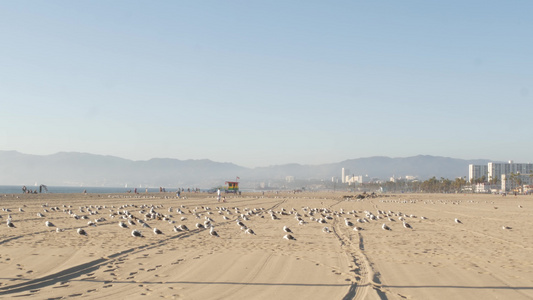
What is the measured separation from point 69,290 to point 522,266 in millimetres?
10890

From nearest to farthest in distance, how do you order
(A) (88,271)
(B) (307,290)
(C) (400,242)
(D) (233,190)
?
1. (B) (307,290)
2. (A) (88,271)
3. (C) (400,242)
4. (D) (233,190)

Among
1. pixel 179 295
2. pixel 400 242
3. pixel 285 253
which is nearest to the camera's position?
pixel 179 295

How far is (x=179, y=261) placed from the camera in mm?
11414

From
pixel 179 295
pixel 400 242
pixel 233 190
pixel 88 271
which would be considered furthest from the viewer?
pixel 233 190

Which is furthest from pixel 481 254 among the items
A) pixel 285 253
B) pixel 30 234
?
pixel 30 234

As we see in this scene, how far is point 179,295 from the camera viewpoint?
798 centimetres

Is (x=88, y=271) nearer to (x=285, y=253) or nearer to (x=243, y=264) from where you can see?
(x=243, y=264)

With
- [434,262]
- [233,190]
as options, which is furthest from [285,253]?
[233,190]

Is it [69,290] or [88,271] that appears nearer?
[69,290]

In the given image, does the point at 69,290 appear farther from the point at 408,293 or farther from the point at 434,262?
the point at 434,262

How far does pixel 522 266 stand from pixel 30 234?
1647 centimetres

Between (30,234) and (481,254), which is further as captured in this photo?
(30,234)

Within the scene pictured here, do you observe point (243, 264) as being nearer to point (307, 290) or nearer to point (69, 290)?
point (307, 290)

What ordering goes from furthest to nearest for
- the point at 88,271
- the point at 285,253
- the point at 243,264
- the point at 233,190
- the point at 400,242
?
the point at 233,190
the point at 400,242
the point at 285,253
the point at 243,264
the point at 88,271
